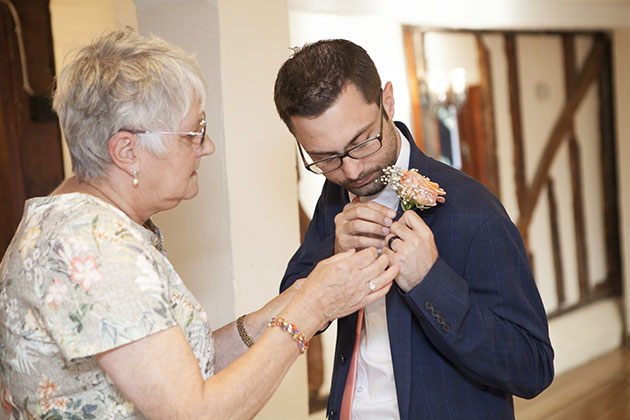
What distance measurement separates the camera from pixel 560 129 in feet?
22.8

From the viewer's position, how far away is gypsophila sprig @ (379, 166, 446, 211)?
175 centimetres

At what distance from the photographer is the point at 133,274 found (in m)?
1.46

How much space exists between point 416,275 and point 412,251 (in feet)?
0.20

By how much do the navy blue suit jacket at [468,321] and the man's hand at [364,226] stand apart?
139mm

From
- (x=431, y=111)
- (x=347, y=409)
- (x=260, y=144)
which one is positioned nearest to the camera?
(x=347, y=409)

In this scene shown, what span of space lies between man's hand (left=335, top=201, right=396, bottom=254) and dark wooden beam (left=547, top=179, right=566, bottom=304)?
554cm

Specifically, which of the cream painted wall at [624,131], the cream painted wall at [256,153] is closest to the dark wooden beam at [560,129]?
the cream painted wall at [624,131]

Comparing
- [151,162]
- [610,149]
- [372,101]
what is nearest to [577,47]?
[610,149]

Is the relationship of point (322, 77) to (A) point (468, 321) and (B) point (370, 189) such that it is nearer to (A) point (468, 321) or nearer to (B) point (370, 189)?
(B) point (370, 189)

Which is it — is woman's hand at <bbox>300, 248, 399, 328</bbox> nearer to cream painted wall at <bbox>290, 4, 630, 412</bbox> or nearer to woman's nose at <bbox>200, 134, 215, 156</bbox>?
woman's nose at <bbox>200, 134, 215, 156</bbox>

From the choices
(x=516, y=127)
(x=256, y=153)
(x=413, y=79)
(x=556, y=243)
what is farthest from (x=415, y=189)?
(x=556, y=243)

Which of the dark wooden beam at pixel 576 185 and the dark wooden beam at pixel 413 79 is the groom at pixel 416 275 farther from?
the dark wooden beam at pixel 576 185

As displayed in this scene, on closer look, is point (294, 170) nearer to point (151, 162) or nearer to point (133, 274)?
point (151, 162)

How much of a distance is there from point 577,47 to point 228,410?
6654mm
